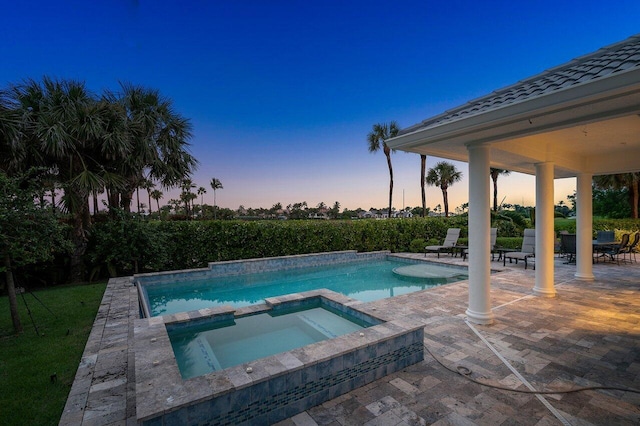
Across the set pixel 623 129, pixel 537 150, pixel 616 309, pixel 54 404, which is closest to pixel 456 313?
pixel 616 309

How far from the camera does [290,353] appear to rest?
11.6 feet

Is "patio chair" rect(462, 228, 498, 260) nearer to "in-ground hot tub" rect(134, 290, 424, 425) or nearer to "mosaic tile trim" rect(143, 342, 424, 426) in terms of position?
"in-ground hot tub" rect(134, 290, 424, 425)

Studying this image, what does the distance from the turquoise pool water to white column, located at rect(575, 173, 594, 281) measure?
3.40 m

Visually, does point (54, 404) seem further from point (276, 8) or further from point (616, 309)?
point (276, 8)

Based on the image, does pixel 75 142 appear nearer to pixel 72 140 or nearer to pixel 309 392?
pixel 72 140

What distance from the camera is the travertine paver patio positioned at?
3037 millimetres

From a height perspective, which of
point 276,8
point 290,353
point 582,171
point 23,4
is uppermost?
point 276,8

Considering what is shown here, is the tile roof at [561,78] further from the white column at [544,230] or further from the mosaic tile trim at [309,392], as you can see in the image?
the mosaic tile trim at [309,392]

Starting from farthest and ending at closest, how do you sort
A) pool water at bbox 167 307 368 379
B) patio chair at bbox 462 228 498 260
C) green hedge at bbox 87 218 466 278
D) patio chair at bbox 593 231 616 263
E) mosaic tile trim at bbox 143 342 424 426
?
patio chair at bbox 462 228 498 260 → patio chair at bbox 593 231 616 263 → green hedge at bbox 87 218 466 278 → pool water at bbox 167 307 368 379 → mosaic tile trim at bbox 143 342 424 426

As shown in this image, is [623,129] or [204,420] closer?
[204,420]

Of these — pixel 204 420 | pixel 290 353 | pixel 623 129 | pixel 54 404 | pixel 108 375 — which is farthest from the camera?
pixel 623 129

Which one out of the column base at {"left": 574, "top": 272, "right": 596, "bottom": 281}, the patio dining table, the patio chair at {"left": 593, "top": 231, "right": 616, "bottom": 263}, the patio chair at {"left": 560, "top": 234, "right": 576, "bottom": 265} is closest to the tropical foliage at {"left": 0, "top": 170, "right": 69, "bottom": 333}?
the column base at {"left": 574, "top": 272, "right": 596, "bottom": 281}

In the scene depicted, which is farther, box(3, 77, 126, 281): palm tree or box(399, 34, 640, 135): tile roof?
box(3, 77, 126, 281): palm tree

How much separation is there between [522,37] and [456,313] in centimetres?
1155
